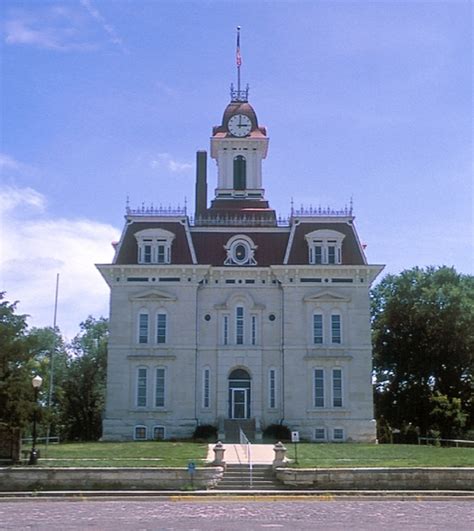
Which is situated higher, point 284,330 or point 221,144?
point 221,144

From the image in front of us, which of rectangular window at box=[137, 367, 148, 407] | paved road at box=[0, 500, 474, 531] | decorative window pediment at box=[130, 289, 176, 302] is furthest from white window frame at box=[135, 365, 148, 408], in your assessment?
paved road at box=[0, 500, 474, 531]

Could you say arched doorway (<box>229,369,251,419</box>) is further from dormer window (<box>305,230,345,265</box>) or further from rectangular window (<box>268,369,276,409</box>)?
dormer window (<box>305,230,345,265</box>)

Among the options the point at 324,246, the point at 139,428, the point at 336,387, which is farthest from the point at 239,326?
the point at 139,428

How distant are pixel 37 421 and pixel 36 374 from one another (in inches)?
74.7

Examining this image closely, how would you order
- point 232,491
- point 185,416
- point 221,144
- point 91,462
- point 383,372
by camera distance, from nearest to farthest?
point 232,491 < point 91,462 < point 185,416 < point 221,144 < point 383,372

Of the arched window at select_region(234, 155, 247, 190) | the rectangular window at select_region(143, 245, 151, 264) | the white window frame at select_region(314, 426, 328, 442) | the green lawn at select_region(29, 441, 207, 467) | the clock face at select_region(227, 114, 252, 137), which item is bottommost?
the green lawn at select_region(29, 441, 207, 467)

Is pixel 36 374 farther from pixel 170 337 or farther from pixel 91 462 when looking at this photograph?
pixel 170 337

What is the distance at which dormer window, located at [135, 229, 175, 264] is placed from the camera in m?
51.8

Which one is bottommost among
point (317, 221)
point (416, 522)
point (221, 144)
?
point (416, 522)

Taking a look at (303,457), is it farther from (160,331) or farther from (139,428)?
(160,331)

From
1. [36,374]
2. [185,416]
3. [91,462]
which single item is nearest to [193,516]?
[91,462]

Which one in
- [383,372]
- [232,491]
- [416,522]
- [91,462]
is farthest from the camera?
[383,372]

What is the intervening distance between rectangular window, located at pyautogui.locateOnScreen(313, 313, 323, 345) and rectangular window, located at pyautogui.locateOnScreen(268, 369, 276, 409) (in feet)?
10.4

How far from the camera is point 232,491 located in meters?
26.1
